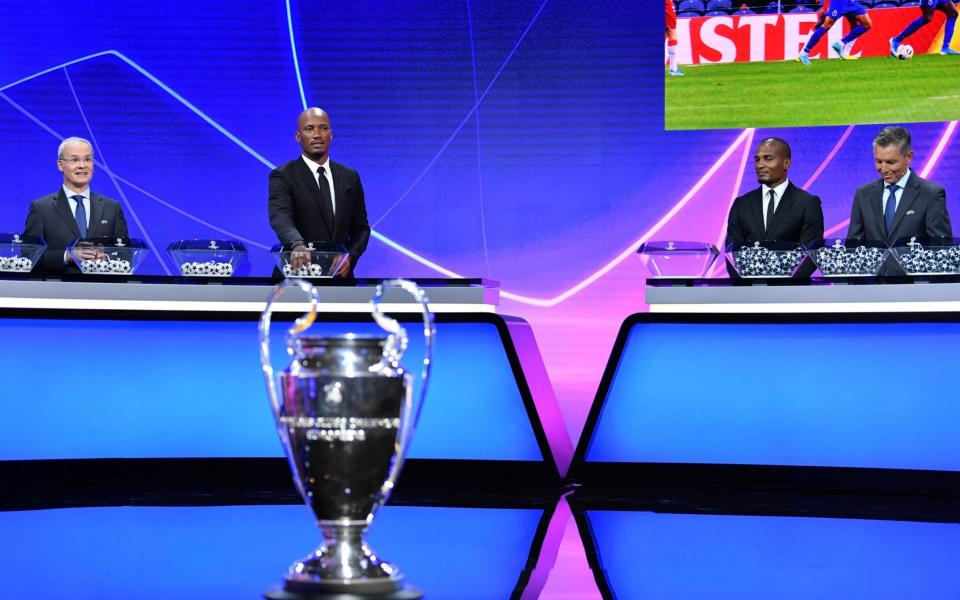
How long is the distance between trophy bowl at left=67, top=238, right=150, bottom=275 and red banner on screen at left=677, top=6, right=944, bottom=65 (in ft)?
14.3

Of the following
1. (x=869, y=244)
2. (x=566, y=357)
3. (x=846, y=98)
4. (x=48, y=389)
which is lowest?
(x=566, y=357)

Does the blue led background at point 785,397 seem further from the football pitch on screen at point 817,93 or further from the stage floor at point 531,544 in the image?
the football pitch on screen at point 817,93

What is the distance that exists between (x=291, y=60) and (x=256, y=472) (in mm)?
4008

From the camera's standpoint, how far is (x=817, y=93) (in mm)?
7734

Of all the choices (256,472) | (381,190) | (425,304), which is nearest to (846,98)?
(381,190)

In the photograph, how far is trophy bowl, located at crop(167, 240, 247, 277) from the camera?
4.65m

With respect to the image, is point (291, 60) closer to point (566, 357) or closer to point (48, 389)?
point (566, 357)

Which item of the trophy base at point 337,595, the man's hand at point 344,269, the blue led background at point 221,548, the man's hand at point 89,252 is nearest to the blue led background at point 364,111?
the man's hand at point 344,269

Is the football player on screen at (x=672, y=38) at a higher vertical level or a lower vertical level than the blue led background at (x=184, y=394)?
higher

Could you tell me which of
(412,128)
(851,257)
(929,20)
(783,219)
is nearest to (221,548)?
(851,257)

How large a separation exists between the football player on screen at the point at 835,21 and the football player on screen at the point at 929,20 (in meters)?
0.21

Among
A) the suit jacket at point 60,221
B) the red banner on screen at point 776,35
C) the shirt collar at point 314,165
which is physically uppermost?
the red banner on screen at point 776,35

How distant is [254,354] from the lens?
464cm

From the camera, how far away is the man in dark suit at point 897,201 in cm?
558
